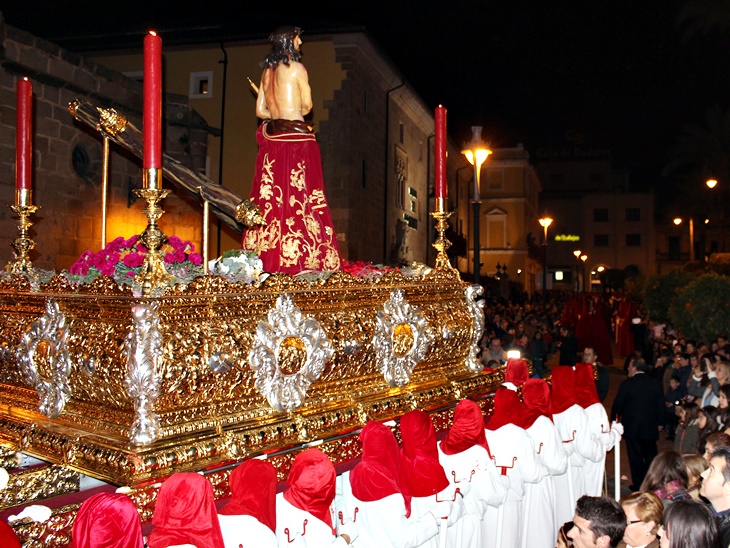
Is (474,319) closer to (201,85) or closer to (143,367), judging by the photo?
(143,367)

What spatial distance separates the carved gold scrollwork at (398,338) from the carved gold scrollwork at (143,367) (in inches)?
64.0

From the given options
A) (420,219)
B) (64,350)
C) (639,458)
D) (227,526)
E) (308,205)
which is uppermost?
(420,219)

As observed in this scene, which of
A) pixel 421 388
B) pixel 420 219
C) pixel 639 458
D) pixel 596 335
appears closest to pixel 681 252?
pixel 420 219

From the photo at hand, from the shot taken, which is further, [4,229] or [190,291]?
[4,229]

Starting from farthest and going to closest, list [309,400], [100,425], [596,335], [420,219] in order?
[420,219], [596,335], [309,400], [100,425]

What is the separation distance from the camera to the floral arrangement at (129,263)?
10.7 ft

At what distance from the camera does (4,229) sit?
9.58 meters

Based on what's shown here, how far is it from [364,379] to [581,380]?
266cm

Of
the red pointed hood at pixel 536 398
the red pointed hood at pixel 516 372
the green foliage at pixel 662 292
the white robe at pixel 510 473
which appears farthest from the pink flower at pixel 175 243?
the green foliage at pixel 662 292

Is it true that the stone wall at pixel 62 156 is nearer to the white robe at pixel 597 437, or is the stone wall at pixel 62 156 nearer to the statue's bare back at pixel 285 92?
the statue's bare back at pixel 285 92

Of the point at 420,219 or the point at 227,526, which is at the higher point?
the point at 420,219

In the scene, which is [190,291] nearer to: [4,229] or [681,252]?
[4,229]

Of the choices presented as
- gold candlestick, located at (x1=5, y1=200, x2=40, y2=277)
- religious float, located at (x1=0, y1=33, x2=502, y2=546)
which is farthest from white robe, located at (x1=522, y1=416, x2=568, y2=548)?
gold candlestick, located at (x1=5, y1=200, x2=40, y2=277)

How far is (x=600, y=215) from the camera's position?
6222 cm
